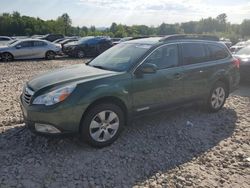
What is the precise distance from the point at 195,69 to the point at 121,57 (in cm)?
150

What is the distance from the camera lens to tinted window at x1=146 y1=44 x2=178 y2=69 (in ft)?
16.7

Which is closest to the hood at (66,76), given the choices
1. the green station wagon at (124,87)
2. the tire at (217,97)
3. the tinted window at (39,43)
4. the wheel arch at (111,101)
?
the green station wagon at (124,87)

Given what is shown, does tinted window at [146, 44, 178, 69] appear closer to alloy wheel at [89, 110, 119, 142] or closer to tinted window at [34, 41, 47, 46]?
alloy wheel at [89, 110, 119, 142]

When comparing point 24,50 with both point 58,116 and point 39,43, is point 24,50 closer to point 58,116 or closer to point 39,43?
point 39,43

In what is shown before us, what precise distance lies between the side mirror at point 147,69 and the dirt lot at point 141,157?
111cm

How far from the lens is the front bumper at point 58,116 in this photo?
4.06 meters

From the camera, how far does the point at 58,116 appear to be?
13.4 feet

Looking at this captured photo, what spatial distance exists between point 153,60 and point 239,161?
211 centimetres

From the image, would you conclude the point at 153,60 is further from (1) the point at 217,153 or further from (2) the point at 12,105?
(2) the point at 12,105

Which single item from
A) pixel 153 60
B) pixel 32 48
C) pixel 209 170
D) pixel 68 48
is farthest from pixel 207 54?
pixel 68 48

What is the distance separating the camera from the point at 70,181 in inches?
143

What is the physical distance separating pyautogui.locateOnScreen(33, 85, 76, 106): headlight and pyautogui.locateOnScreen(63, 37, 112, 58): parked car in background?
1578cm

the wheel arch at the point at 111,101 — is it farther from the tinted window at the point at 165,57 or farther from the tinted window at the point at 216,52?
the tinted window at the point at 216,52

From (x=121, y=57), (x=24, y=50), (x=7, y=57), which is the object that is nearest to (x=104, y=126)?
(x=121, y=57)
